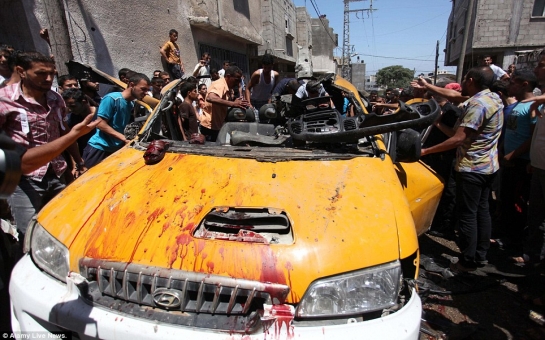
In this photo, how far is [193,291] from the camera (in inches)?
53.3

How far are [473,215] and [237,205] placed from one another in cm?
257

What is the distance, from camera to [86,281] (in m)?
1.42

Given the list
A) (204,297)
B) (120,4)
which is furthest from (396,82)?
(204,297)

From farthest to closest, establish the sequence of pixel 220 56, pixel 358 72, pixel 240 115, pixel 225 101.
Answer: pixel 358 72 < pixel 220 56 < pixel 225 101 < pixel 240 115

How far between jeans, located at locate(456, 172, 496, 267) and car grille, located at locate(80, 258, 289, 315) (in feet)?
8.20

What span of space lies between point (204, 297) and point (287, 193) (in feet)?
2.25

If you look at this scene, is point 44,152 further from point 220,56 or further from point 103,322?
point 220,56

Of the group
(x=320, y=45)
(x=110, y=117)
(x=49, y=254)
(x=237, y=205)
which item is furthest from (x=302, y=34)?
(x=49, y=254)

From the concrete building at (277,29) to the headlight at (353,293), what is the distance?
39.1 feet

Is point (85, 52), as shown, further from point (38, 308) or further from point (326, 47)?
point (326, 47)

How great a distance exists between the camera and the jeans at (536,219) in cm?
285

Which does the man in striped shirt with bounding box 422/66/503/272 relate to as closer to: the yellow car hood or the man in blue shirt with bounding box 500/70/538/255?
the man in blue shirt with bounding box 500/70/538/255

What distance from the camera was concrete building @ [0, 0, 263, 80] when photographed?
16.2 ft

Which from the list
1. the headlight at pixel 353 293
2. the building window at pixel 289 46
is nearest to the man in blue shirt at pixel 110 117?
the headlight at pixel 353 293
